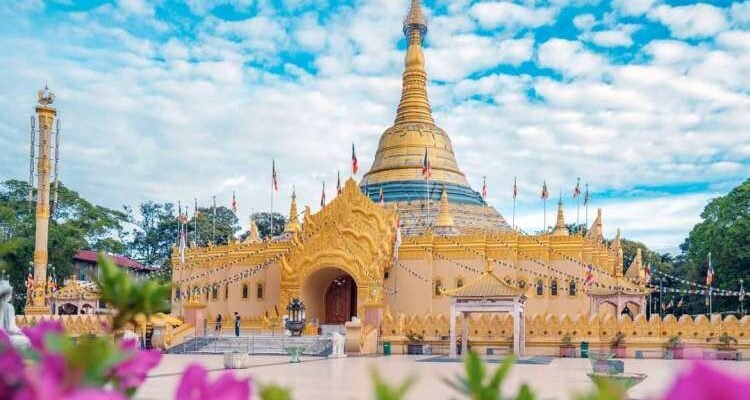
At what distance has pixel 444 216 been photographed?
136 ft

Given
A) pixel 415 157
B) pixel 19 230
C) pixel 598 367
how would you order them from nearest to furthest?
pixel 598 367 → pixel 415 157 → pixel 19 230

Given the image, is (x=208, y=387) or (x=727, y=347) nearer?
(x=208, y=387)

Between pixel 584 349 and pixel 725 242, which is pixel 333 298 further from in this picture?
pixel 725 242

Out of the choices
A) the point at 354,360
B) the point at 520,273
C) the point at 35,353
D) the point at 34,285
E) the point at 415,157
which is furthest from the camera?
the point at 415,157

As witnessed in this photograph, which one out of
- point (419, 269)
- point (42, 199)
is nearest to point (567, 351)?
point (419, 269)

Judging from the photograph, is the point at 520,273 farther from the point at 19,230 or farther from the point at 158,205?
the point at 158,205

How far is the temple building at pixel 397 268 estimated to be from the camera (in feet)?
121

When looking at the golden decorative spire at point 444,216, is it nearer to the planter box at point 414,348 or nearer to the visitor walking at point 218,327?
the planter box at point 414,348

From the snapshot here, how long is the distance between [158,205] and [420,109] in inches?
1583

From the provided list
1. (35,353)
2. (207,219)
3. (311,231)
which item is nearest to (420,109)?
(311,231)

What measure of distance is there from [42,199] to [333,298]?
50.3 ft

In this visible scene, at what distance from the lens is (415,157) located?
155 ft

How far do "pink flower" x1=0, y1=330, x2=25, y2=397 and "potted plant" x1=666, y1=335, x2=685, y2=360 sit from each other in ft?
103

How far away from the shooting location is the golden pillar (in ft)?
135
